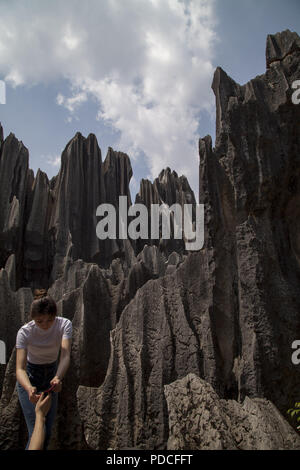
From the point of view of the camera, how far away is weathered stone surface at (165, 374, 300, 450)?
3.25 meters

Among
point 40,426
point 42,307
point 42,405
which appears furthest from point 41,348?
point 40,426

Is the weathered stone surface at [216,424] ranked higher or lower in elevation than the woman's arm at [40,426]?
lower

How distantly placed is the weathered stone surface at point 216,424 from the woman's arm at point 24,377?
4.60ft

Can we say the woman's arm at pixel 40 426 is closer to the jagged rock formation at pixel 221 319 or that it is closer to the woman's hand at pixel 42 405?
the woman's hand at pixel 42 405

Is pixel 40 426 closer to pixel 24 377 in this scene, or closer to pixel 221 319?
pixel 24 377

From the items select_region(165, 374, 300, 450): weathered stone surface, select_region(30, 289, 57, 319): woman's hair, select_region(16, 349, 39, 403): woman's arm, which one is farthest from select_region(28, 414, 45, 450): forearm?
select_region(165, 374, 300, 450): weathered stone surface

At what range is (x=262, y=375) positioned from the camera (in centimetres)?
433

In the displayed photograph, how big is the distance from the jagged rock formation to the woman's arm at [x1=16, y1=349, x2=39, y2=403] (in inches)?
55.7

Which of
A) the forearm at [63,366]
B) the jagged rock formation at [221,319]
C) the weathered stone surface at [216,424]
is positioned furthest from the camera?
the jagged rock formation at [221,319]

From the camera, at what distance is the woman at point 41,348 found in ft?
9.83

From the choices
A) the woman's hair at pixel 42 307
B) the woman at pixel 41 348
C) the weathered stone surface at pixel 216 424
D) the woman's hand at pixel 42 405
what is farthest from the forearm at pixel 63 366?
the weathered stone surface at pixel 216 424

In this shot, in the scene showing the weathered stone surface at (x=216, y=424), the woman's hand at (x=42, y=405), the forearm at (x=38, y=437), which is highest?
the woman's hand at (x=42, y=405)

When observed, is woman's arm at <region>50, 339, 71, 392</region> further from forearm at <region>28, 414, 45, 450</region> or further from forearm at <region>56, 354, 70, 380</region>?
forearm at <region>28, 414, 45, 450</region>

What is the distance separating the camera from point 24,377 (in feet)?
9.33
